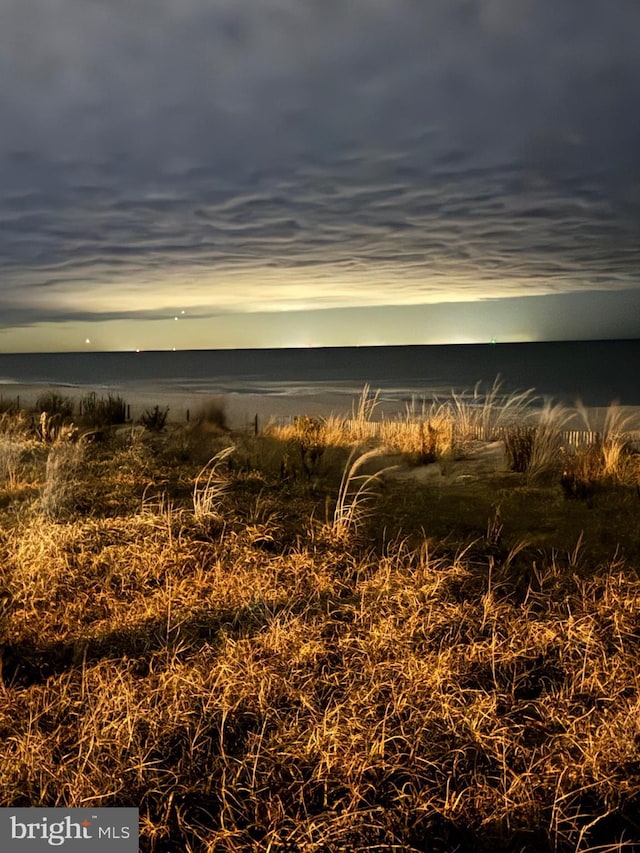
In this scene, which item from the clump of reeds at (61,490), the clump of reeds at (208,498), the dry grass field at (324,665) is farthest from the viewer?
the clump of reeds at (61,490)

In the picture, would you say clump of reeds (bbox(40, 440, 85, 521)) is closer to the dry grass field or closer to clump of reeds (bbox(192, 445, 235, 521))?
the dry grass field

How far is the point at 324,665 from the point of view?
3.56 meters

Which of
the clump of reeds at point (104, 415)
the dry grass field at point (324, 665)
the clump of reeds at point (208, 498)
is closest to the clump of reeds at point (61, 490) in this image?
the dry grass field at point (324, 665)

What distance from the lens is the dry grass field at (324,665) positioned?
2656 mm

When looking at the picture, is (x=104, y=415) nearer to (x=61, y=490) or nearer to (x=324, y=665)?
(x=61, y=490)

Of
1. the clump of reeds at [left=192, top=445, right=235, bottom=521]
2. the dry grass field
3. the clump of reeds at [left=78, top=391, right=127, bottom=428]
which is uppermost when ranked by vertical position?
the clump of reeds at [left=78, top=391, right=127, bottom=428]

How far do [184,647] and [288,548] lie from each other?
156 cm

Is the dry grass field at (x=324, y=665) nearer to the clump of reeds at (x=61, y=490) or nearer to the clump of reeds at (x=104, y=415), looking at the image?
the clump of reeds at (x=61, y=490)

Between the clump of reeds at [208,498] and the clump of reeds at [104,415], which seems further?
the clump of reeds at [104,415]

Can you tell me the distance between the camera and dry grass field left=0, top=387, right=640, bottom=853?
2656 millimetres

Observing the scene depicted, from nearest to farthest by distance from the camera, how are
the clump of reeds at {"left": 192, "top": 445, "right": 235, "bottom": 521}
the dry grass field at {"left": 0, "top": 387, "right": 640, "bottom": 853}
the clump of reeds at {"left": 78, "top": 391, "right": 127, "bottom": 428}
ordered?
the dry grass field at {"left": 0, "top": 387, "right": 640, "bottom": 853} → the clump of reeds at {"left": 192, "top": 445, "right": 235, "bottom": 521} → the clump of reeds at {"left": 78, "top": 391, "right": 127, "bottom": 428}

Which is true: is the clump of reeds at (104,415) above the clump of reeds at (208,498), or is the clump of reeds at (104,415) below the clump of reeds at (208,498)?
above

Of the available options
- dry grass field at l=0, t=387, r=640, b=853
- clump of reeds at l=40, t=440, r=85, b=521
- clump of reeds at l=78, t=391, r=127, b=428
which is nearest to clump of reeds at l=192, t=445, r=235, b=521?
dry grass field at l=0, t=387, r=640, b=853

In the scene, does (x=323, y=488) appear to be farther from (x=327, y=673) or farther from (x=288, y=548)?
(x=327, y=673)
